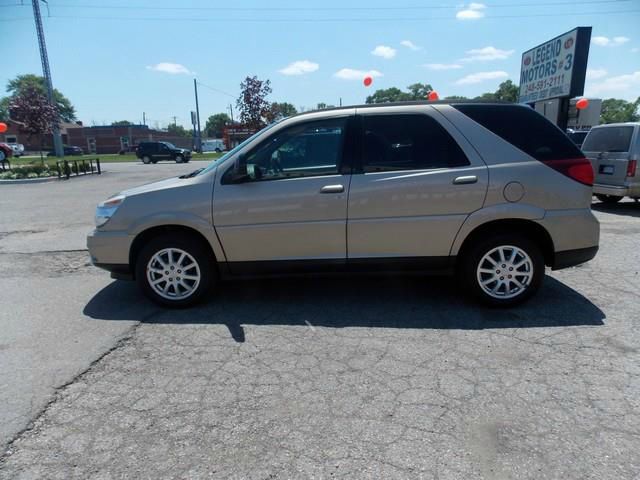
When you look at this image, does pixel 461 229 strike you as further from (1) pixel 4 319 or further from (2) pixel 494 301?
(1) pixel 4 319

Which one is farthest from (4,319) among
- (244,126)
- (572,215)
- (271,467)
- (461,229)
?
(244,126)

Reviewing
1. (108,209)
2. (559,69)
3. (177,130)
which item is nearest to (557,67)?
(559,69)

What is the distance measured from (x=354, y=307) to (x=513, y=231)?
1730mm

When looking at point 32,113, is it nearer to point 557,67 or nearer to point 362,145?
point 362,145

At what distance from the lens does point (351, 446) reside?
2.21 metres

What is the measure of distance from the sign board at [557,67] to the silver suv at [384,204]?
15034 mm

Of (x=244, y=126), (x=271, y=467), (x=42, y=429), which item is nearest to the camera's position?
(x=271, y=467)

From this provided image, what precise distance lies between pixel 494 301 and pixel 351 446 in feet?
7.74

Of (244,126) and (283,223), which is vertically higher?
(244,126)

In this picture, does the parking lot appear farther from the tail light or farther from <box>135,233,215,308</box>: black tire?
the tail light

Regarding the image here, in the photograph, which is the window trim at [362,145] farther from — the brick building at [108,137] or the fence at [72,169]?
the brick building at [108,137]

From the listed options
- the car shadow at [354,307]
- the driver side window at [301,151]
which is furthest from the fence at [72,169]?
the driver side window at [301,151]

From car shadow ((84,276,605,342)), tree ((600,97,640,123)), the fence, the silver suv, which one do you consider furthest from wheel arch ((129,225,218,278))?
tree ((600,97,640,123))

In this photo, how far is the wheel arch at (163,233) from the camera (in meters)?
3.94
